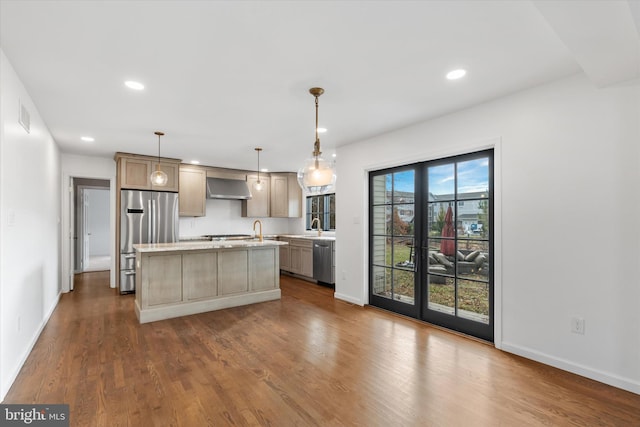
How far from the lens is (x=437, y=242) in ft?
12.3

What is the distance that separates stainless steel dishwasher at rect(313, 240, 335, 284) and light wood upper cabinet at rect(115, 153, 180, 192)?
2.90 meters

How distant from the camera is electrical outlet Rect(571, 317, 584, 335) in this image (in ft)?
8.41

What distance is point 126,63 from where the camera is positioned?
2402 millimetres

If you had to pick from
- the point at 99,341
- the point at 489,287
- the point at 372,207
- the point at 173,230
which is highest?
the point at 372,207

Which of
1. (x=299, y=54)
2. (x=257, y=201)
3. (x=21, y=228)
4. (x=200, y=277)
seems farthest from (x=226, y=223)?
(x=299, y=54)

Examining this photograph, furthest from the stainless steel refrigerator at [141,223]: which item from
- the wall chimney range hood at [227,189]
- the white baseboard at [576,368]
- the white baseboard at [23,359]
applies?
the white baseboard at [576,368]

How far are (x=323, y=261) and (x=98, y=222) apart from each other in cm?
883

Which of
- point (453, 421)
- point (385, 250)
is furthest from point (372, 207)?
point (453, 421)

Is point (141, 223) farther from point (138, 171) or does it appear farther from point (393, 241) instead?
point (393, 241)

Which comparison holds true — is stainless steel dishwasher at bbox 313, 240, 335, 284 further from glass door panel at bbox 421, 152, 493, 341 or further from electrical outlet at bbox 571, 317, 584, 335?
electrical outlet at bbox 571, 317, 584, 335

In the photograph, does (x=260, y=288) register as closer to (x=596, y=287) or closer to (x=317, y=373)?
(x=317, y=373)

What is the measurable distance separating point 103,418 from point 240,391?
0.85 metres

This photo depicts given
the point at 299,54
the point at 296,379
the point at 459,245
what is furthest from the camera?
the point at 459,245

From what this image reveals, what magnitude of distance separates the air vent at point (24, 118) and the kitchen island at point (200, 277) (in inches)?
66.1
